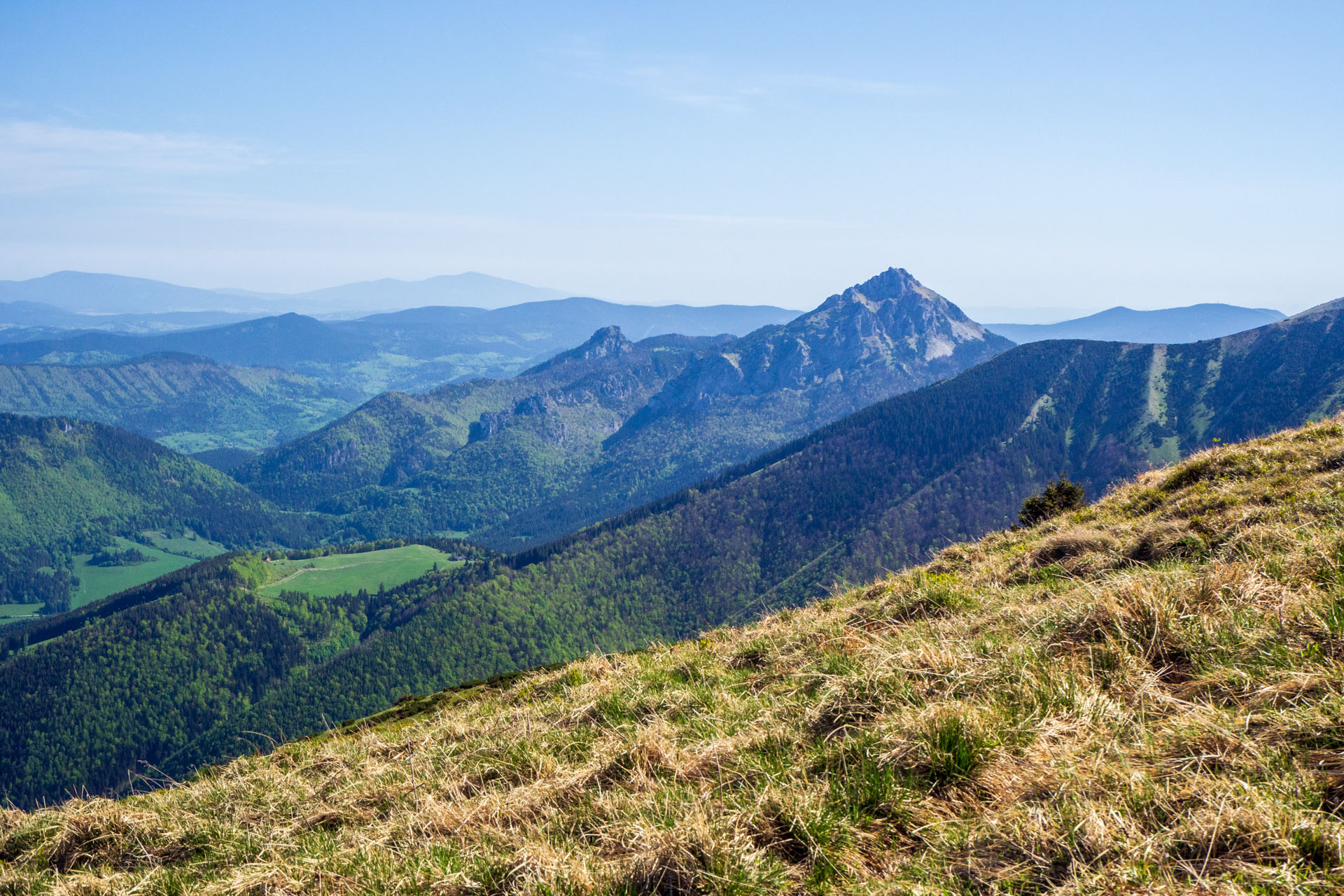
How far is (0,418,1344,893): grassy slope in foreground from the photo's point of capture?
4.18 m

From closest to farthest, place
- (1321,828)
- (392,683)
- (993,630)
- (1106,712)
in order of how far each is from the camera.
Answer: (1321,828), (1106,712), (993,630), (392,683)

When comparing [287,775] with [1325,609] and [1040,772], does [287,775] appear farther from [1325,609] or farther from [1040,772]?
[1325,609]

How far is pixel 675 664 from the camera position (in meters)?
11.7

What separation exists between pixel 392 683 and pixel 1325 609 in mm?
218800

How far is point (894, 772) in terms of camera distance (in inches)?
220

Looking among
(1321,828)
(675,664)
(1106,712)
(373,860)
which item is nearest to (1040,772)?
(1106,712)

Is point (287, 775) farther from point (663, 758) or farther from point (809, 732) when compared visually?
point (809, 732)

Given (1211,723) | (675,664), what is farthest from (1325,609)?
→ (675,664)

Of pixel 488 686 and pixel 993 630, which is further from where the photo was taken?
pixel 488 686

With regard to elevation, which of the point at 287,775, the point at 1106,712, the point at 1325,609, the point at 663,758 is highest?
the point at 1325,609

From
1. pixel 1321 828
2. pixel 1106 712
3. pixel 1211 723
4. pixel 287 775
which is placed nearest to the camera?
pixel 1321 828

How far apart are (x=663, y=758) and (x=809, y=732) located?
157 cm

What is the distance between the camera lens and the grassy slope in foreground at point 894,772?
4.18 meters

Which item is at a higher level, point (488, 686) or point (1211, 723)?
point (1211, 723)
